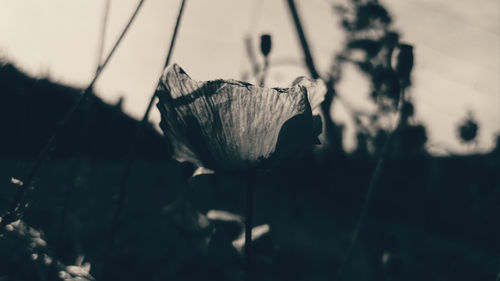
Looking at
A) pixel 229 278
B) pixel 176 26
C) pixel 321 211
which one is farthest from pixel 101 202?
pixel 321 211

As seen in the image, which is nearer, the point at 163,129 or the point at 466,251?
the point at 163,129

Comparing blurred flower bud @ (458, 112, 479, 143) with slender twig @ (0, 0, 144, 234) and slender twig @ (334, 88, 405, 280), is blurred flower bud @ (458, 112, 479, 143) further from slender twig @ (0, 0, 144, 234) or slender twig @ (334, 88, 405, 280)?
slender twig @ (0, 0, 144, 234)

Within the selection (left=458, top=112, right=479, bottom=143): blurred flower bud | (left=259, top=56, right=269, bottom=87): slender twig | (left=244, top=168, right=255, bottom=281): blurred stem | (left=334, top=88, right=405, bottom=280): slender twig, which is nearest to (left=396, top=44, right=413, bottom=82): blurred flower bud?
(left=334, top=88, right=405, bottom=280): slender twig

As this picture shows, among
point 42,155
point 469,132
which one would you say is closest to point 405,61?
point 42,155

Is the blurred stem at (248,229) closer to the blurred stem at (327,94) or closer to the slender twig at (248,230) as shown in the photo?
the slender twig at (248,230)

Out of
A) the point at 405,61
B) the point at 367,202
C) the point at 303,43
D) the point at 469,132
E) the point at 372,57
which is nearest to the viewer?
the point at 367,202

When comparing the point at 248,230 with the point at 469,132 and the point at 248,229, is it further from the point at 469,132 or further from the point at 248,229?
the point at 469,132

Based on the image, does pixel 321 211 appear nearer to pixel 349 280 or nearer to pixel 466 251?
pixel 466 251
